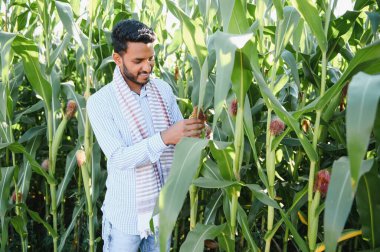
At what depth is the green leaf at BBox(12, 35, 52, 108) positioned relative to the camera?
2.28 meters

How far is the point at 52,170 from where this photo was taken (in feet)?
8.39

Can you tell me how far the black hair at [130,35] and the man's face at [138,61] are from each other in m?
0.02

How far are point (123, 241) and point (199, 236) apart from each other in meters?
0.44

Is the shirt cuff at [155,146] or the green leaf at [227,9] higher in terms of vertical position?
the green leaf at [227,9]

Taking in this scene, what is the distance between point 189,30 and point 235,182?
560 mm

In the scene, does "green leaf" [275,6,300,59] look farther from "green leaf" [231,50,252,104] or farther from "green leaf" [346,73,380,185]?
"green leaf" [346,73,380,185]

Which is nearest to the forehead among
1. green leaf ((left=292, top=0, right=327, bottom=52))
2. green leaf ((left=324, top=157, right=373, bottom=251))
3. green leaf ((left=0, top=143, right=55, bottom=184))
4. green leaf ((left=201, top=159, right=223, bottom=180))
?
green leaf ((left=201, top=159, right=223, bottom=180))

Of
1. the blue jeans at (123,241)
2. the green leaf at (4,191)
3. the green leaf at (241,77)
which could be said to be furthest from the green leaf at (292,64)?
the green leaf at (4,191)

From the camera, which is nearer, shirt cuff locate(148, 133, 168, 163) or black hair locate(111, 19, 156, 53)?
shirt cuff locate(148, 133, 168, 163)

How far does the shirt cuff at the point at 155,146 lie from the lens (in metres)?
1.82

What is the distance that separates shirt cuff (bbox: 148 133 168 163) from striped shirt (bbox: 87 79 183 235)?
6cm

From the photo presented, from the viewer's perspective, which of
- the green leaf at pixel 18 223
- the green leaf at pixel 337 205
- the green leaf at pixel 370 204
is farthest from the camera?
the green leaf at pixel 18 223

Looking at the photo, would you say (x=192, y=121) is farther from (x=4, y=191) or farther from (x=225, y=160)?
(x=4, y=191)

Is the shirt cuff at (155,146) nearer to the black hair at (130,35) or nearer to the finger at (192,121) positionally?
the finger at (192,121)
